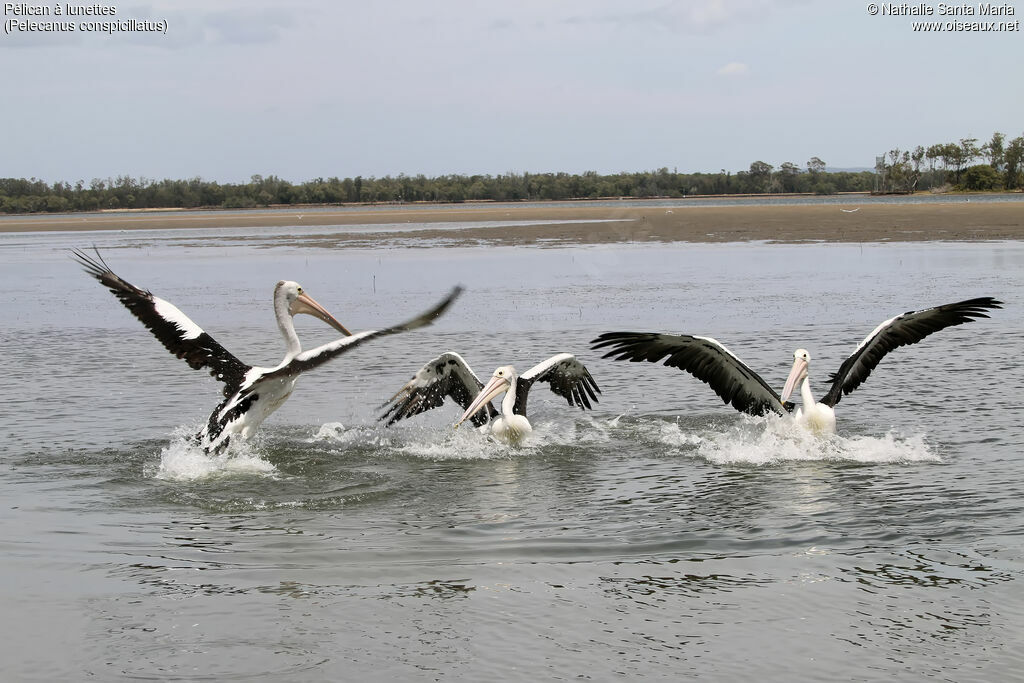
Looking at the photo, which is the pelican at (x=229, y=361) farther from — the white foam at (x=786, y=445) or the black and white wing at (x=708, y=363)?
the white foam at (x=786, y=445)

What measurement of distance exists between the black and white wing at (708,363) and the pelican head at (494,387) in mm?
802

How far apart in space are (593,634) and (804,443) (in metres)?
3.97

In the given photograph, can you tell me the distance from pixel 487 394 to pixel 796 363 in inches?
92.6

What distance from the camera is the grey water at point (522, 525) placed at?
15.4 ft

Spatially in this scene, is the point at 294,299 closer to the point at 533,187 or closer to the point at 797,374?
the point at 797,374

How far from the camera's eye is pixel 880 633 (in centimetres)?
473

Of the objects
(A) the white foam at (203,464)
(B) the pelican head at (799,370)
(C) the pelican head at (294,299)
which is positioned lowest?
(A) the white foam at (203,464)

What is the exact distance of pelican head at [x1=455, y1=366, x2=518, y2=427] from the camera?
8711 mm

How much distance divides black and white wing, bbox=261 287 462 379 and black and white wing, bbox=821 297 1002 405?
295 centimetres

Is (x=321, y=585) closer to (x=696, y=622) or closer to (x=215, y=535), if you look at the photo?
(x=215, y=535)

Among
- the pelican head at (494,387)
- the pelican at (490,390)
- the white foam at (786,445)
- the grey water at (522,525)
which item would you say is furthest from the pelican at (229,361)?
the white foam at (786,445)

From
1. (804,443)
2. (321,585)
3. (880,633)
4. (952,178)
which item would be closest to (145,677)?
(321,585)

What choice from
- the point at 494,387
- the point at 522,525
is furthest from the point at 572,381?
the point at 522,525

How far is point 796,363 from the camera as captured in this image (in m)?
8.80
